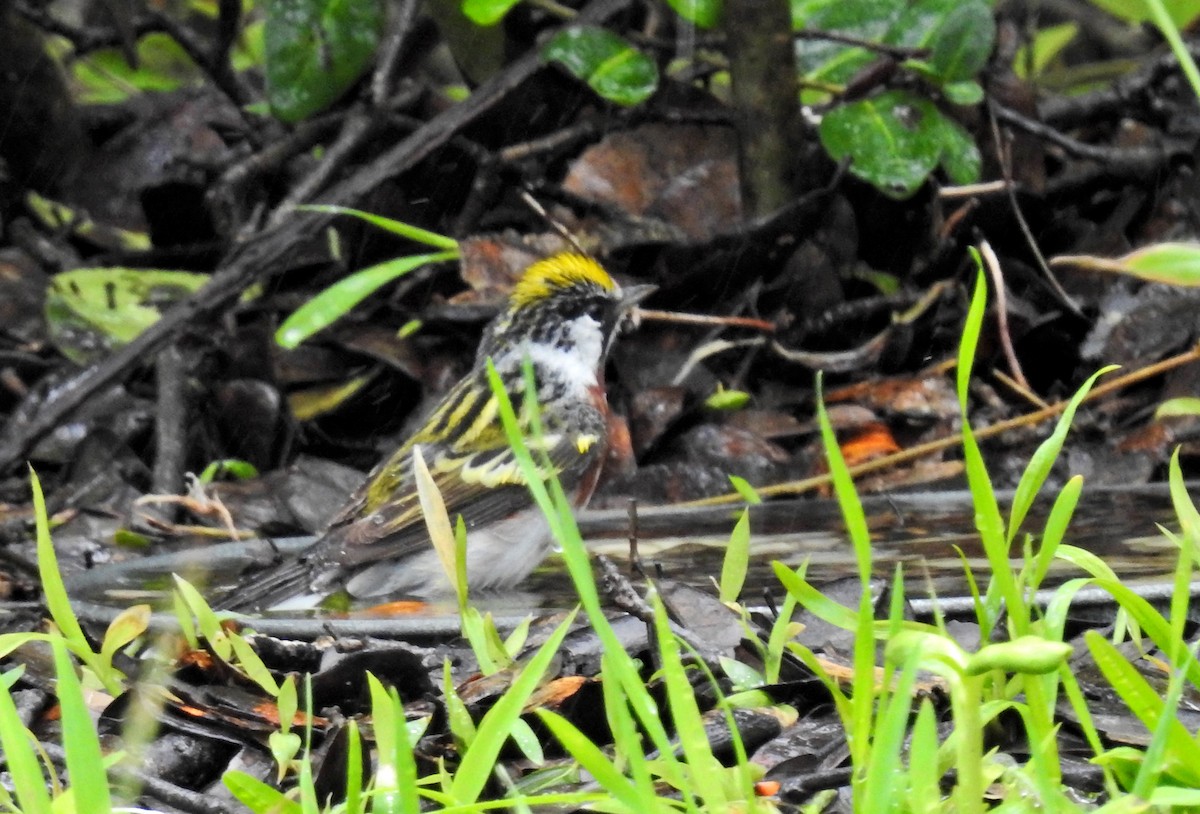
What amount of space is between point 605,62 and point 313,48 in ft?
3.37

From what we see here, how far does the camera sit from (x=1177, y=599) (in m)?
1.90

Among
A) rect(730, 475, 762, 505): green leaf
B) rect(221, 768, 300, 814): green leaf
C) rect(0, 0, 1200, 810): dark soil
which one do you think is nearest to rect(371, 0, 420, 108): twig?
rect(0, 0, 1200, 810): dark soil

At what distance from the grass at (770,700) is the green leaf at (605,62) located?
283 centimetres

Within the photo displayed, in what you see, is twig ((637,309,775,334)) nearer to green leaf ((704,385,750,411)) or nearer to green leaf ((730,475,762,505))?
green leaf ((704,385,750,411))

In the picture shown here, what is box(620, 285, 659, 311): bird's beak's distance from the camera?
14.9 feet

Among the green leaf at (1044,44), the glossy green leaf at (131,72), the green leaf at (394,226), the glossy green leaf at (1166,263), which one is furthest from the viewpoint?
the green leaf at (1044,44)

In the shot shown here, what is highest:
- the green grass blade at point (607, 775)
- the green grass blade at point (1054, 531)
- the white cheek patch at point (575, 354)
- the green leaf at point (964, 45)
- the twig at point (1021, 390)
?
the green leaf at point (964, 45)

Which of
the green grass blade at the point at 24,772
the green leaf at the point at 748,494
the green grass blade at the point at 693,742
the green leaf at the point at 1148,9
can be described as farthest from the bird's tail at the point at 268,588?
the green leaf at the point at 1148,9

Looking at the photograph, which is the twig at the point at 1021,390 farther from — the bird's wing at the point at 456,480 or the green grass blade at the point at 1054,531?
the green grass blade at the point at 1054,531

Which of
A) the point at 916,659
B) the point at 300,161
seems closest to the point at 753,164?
the point at 300,161

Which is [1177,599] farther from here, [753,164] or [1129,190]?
[1129,190]

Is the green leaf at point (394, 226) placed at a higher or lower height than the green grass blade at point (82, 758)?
higher

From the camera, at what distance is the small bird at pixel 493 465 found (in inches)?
148

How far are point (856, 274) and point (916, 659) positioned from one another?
12.2 feet
